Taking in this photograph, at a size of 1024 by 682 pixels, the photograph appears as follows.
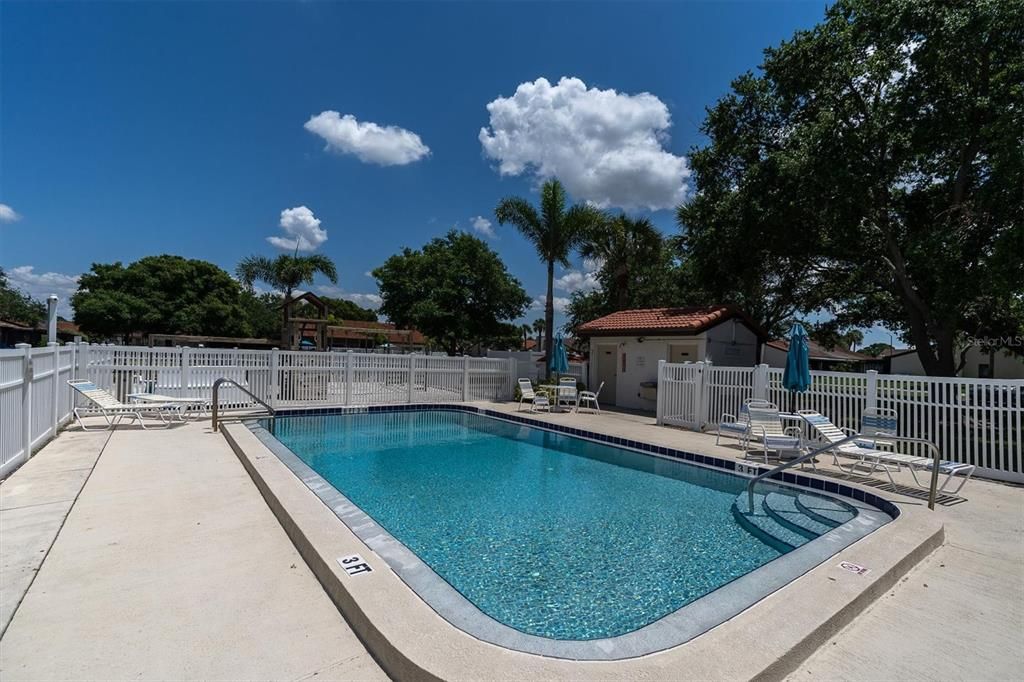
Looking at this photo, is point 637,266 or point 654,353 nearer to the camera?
point 654,353

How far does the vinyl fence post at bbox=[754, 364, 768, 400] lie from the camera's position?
10289 millimetres

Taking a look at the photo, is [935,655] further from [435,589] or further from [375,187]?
[375,187]

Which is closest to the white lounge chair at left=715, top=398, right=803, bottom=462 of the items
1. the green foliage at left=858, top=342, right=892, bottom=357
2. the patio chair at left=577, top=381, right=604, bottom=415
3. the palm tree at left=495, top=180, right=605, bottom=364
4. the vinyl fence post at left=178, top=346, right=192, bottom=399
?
the patio chair at left=577, top=381, right=604, bottom=415

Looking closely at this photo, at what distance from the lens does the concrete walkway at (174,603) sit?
2.48 metres

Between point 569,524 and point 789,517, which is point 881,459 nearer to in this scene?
point 789,517

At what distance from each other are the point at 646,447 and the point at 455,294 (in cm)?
1873

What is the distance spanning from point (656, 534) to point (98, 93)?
17.2m

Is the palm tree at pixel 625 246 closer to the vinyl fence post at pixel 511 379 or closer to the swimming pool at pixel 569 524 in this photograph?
the vinyl fence post at pixel 511 379

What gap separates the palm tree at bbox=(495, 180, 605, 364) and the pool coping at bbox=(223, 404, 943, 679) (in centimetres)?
1547

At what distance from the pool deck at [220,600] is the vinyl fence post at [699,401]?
5.72 m

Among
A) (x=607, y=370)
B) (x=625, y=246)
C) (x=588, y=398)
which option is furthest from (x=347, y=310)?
(x=588, y=398)

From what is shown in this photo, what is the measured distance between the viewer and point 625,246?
23.4m

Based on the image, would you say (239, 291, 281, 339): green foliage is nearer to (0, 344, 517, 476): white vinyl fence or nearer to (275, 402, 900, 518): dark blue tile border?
(0, 344, 517, 476): white vinyl fence

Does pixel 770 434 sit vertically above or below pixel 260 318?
below
